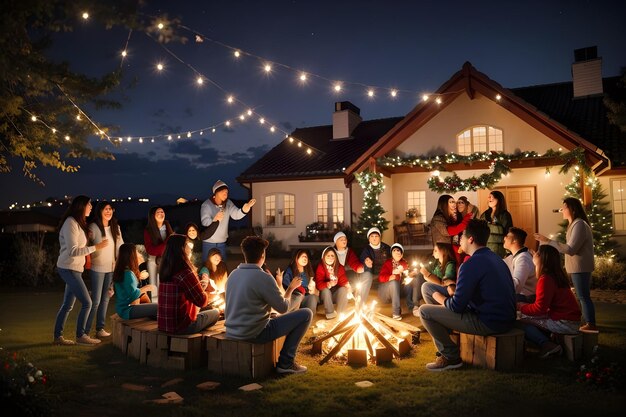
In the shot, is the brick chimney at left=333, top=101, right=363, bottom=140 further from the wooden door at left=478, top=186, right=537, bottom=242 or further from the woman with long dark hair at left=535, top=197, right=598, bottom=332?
the woman with long dark hair at left=535, top=197, right=598, bottom=332

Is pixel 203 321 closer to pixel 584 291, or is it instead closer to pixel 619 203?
pixel 584 291

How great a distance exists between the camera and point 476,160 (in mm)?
13719

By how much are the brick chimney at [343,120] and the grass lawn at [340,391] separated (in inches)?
653

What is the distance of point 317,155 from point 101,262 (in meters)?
14.5

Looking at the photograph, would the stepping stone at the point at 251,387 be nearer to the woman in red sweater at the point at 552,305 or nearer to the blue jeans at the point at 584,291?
the woman in red sweater at the point at 552,305

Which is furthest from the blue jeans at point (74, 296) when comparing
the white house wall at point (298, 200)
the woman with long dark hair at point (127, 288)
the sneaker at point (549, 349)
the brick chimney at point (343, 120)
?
the brick chimney at point (343, 120)

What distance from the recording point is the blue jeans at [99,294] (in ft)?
21.5

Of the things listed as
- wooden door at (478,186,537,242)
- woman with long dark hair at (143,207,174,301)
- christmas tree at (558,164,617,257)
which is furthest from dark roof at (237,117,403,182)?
woman with long dark hair at (143,207,174,301)

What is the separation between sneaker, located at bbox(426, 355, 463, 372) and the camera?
16.6 feet

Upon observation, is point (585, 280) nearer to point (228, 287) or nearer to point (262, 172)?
point (228, 287)

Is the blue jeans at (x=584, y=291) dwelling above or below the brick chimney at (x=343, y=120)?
below

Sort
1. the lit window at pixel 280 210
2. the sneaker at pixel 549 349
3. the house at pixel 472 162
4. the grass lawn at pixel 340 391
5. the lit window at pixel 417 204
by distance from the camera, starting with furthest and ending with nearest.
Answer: the lit window at pixel 280 210, the lit window at pixel 417 204, the house at pixel 472 162, the sneaker at pixel 549 349, the grass lawn at pixel 340 391

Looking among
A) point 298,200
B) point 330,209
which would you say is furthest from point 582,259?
point 298,200

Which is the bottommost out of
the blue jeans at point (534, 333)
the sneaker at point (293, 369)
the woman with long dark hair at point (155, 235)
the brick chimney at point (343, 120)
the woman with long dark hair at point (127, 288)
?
the sneaker at point (293, 369)
